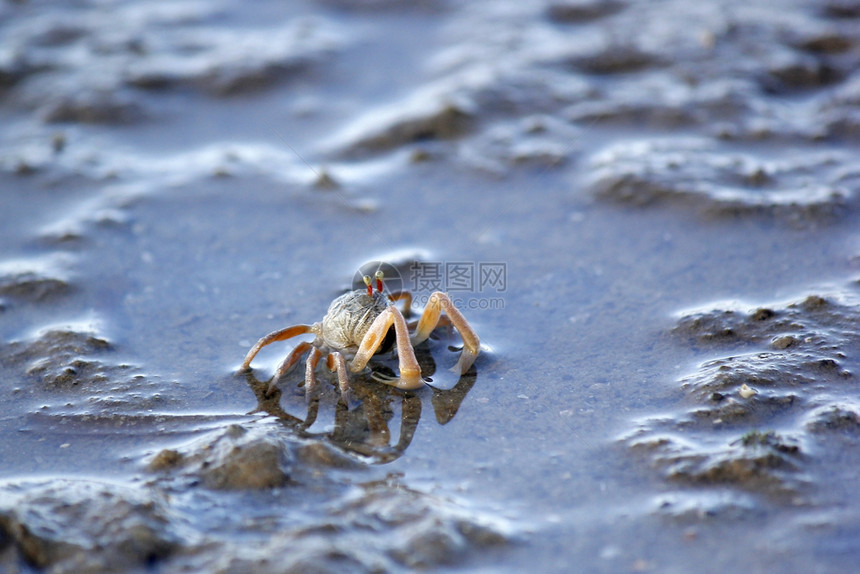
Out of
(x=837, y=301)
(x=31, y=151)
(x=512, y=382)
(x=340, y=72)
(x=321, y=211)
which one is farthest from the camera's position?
(x=340, y=72)

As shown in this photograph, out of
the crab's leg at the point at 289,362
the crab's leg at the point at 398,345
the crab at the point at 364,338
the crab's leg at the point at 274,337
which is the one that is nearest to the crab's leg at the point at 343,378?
the crab at the point at 364,338

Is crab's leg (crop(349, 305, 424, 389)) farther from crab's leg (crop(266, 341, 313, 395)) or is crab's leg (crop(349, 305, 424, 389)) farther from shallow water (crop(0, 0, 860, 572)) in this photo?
crab's leg (crop(266, 341, 313, 395))

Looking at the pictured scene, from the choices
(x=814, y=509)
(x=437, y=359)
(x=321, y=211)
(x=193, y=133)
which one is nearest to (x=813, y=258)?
(x=814, y=509)

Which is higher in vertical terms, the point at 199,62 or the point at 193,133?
the point at 199,62

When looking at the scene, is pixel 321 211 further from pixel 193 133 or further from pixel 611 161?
pixel 611 161

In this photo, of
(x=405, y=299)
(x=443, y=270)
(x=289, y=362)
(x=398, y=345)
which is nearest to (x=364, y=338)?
(x=398, y=345)

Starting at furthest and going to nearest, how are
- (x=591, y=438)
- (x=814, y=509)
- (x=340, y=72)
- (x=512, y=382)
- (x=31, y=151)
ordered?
1. (x=340, y=72)
2. (x=31, y=151)
3. (x=512, y=382)
4. (x=591, y=438)
5. (x=814, y=509)
